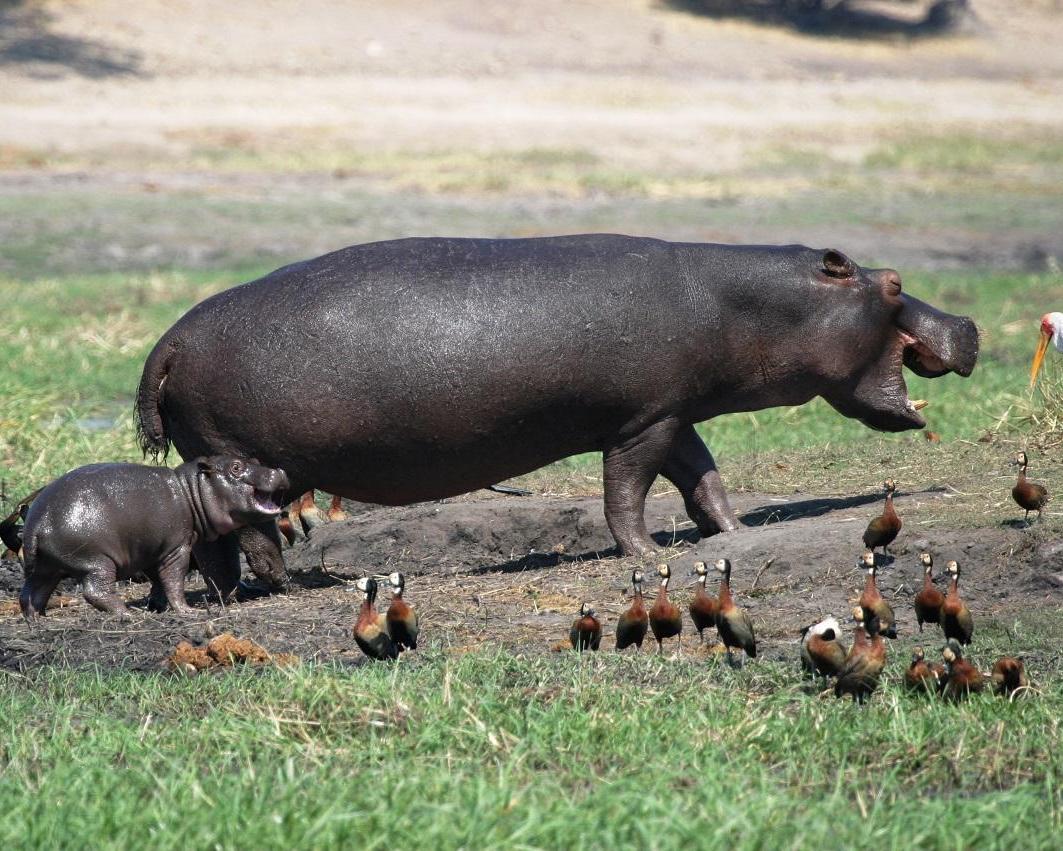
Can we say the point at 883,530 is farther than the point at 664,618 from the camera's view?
Yes

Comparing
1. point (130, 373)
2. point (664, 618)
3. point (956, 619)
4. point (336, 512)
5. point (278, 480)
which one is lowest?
point (130, 373)

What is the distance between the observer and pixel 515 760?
4691 millimetres

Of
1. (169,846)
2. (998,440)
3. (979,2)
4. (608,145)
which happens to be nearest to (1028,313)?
(998,440)

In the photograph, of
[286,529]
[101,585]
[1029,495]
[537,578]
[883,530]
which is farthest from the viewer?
[286,529]

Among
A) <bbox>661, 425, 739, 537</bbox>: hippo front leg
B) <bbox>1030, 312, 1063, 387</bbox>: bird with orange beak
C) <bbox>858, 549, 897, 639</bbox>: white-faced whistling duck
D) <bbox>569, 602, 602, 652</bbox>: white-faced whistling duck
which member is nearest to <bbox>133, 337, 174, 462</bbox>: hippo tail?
<bbox>661, 425, 739, 537</bbox>: hippo front leg

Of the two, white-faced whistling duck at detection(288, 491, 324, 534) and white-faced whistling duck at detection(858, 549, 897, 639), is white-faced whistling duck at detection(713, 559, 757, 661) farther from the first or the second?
white-faced whistling duck at detection(288, 491, 324, 534)

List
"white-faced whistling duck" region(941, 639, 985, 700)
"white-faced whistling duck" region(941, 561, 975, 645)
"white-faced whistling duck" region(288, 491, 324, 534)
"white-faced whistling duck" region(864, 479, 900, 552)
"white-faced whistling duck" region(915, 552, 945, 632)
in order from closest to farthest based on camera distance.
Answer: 1. "white-faced whistling duck" region(941, 639, 985, 700)
2. "white-faced whistling duck" region(941, 561, 975, 645)
3. "white-faced whistling duck" region(915, 552, 945, 632)
4. "white-faced whistling duck" region(864, 479, 900, 552)
5. "white-faced whistling duck" region(288, 491, 324, 534)

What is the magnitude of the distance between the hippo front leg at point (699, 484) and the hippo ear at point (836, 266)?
99 cm

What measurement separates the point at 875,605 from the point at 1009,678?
0.76 metres

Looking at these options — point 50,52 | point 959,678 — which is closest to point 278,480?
point 959,678

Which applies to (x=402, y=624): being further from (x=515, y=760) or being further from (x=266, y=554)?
(x=266, y=554)

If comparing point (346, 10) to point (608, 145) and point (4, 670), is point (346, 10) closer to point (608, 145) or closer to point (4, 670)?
point (608, 145)

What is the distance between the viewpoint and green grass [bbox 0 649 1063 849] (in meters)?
4.16

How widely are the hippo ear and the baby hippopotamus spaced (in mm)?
2729
